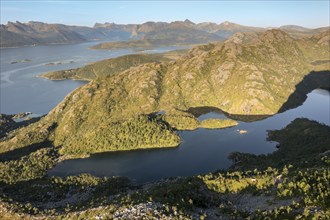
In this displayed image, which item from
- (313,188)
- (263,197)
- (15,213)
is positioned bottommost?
(15,213)

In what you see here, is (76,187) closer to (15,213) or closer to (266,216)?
(15,213)

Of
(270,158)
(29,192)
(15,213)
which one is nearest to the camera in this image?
(15,213)

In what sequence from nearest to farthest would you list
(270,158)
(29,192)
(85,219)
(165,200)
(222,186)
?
(85,219)
(165,200)
(222,186)
(29,192)
(270,158)

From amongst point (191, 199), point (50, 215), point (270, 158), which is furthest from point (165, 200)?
point (270, 158)

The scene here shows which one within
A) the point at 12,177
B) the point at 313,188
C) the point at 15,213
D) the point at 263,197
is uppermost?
the point at 313,188

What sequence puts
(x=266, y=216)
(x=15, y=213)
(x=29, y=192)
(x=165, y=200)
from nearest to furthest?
(x=266, y=216)
(x=165, y=200)
(x=15, y=213)
(x=29, y=192)

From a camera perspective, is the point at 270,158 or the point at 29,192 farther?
the point at 270,158

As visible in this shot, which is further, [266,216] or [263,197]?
[263,197]

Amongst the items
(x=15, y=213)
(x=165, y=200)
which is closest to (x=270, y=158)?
(x=165, y=200)

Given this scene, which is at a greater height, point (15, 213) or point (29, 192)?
point (15, 213)

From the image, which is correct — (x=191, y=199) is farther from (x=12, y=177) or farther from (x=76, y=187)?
(x=12, y=177)
